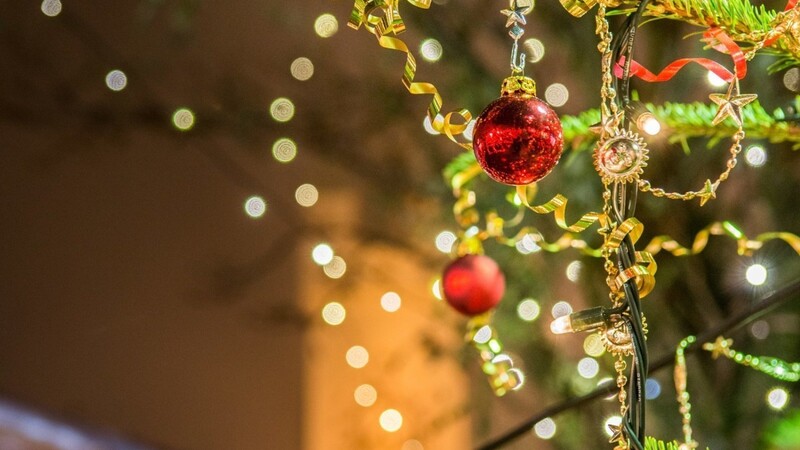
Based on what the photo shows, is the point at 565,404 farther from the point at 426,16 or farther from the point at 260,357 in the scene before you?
the point at 260,357

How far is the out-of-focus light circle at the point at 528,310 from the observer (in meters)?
0.97

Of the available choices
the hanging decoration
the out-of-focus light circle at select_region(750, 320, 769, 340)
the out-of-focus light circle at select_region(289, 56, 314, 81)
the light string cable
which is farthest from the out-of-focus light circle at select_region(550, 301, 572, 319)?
the light string cable

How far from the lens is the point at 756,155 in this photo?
715mm

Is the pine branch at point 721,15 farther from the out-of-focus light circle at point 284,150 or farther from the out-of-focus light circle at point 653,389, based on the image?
the out-of-focus light circle at point 284,150

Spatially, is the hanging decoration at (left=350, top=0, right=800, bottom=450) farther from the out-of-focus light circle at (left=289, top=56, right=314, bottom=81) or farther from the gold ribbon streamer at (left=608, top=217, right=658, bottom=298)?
the out-of-focus light circle at (left=289, top=56, right=314, bottom=81)

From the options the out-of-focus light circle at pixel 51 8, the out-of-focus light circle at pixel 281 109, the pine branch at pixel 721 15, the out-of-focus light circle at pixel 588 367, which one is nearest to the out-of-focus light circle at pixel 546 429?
the out-of-focus light circle at pixel 588 367

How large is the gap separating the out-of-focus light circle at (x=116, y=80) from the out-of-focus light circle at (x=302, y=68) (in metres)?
0.23

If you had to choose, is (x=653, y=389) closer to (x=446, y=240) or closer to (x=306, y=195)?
(x=446, y=240)

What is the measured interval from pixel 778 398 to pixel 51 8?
1010mm

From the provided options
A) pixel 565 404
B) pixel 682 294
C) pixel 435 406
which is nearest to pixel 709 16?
pixel 565 404

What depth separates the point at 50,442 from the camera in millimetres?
1020


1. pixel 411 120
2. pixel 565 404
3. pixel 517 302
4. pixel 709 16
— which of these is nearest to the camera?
pixel 709 16

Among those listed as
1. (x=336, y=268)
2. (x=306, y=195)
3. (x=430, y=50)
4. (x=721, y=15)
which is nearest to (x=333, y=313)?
(x=336, y=268)

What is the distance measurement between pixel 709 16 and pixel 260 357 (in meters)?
0.85
